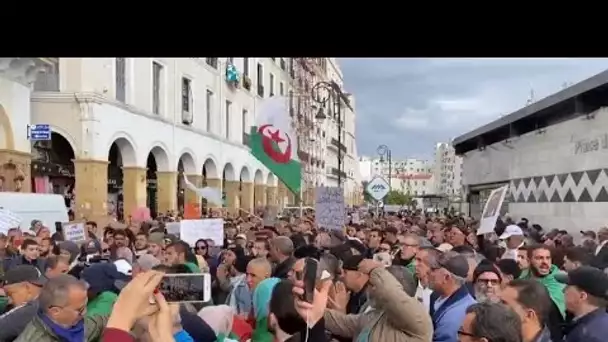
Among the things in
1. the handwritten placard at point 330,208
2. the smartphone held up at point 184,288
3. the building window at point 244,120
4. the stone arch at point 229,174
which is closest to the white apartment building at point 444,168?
the building window at point 244,120

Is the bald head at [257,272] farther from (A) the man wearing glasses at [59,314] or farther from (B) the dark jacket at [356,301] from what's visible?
(A) the man wearing glasses at [59,314]

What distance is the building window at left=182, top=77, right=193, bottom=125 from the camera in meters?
34.8

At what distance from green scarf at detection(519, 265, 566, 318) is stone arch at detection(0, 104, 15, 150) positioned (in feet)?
54.4

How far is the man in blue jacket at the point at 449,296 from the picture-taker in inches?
197

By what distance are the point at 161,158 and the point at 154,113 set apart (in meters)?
2.64

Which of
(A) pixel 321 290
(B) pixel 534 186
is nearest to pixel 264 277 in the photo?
(A) pixel 321 290

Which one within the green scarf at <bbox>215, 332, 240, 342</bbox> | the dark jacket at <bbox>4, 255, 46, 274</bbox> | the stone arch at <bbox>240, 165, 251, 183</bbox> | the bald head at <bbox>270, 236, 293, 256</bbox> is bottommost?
the green scarf at <bbox>215, 332, 240, 342</bbox>

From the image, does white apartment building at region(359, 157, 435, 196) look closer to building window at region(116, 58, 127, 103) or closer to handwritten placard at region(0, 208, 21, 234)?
building window at region(116, 58, 127, 103)

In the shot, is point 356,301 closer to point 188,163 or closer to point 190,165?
point 188,163

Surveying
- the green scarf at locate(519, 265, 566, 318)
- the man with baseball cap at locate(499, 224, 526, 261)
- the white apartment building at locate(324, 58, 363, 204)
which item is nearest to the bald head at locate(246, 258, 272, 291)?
the green scarf at locate(519, 265, 566, 318)

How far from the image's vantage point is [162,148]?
106 feet

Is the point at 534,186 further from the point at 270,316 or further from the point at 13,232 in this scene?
the point at 270,316

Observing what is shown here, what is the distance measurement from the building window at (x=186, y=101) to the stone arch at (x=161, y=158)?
2.46m

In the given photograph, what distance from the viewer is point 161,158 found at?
1303 inches
